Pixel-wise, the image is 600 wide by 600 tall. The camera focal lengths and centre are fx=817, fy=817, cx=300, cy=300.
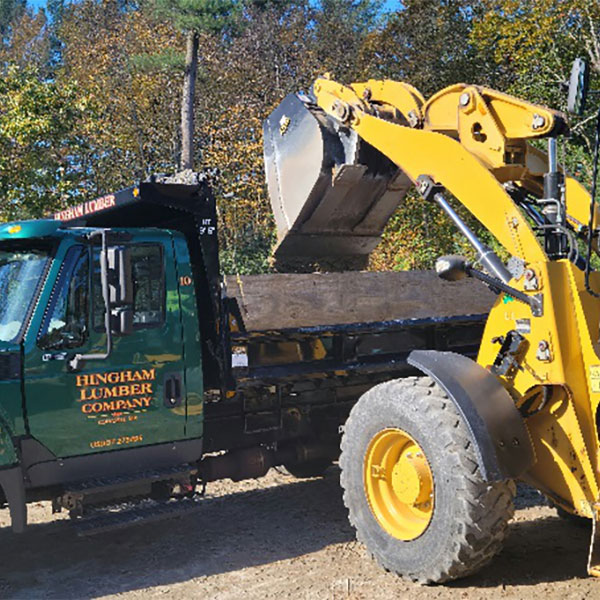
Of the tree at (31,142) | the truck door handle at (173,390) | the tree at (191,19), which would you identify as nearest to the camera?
the truck door handle at (173,390)

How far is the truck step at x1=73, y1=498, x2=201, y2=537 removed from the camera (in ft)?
16.5

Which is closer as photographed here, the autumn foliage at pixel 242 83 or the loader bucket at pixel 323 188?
the loader bucket at pixel 323 188

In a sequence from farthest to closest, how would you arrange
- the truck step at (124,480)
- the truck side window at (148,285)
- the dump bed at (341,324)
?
the dump bed at (341,324) → the truck side window at (148,285) → the truck step at (124,480)

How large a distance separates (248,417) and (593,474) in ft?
8.56

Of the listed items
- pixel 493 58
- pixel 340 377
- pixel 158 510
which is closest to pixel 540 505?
pixel 340 377

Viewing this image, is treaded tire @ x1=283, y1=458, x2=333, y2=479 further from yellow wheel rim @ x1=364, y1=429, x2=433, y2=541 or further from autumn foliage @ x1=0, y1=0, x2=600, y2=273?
autumn foliage @ x1=0, y1=0, x2=600, y2=273

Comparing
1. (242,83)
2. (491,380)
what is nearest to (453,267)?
(491,380)

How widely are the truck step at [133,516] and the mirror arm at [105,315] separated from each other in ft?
3.16

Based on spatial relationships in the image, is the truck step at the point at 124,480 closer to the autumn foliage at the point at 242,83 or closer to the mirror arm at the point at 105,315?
the mirror arm at the point at 105,315

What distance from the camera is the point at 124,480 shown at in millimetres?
5285

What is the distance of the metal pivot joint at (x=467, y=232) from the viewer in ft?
15.7

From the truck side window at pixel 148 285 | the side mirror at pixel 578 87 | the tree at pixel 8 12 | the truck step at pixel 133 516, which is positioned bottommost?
the truck step at pixel 133 516

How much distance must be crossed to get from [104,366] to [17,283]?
75 cm

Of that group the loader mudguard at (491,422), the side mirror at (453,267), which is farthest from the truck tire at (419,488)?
the side mirror at (453,267)
